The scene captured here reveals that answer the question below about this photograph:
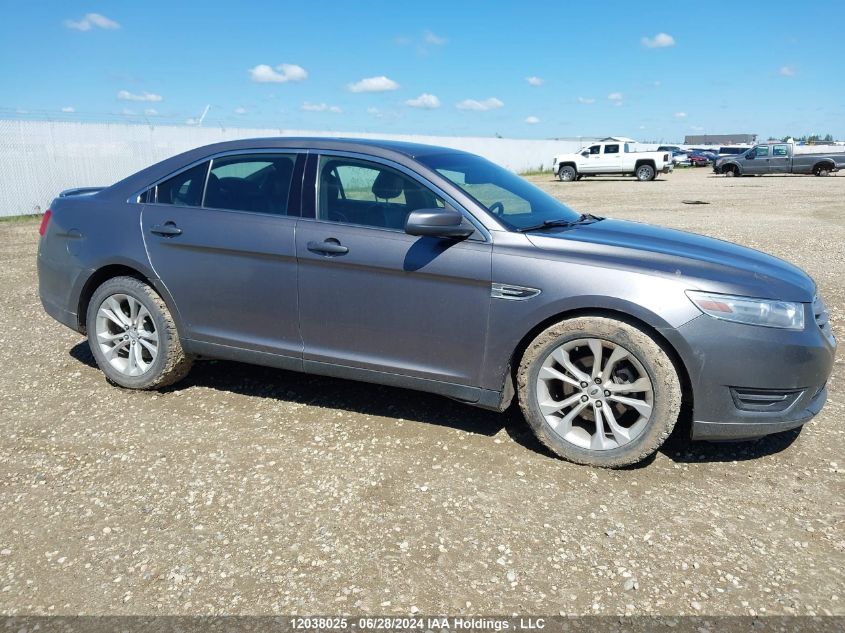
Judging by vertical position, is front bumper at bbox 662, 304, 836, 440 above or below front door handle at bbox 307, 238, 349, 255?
below

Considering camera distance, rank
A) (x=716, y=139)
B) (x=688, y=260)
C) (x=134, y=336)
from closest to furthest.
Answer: (x=688, y=260) < (x=134, y=336) < (x=716, y=139)

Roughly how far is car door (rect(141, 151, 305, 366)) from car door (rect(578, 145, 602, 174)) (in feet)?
107

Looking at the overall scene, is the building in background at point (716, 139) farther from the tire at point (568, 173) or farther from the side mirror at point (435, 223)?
the side mirror at point (435, 223)

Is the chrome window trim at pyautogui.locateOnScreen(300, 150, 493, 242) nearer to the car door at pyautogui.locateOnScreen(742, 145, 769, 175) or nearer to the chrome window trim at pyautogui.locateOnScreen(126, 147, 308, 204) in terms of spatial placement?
the chrome window trim at pyautogui.locateOnScreen(126, 147, 308, 204)

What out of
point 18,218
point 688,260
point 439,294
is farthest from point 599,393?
point 18,218

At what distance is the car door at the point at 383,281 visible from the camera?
360 centimetres

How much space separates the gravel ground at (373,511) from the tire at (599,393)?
16 centimetres

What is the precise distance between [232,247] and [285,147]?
71cm

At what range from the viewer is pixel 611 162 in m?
34.4

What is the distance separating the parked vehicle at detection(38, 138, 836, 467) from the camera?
330 cm

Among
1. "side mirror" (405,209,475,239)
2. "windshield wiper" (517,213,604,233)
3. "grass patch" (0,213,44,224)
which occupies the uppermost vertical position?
"side mirror" (405,209,475,239)

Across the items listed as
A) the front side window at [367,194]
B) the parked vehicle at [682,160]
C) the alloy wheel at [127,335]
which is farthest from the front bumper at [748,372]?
the parked vehicle at [682,160]

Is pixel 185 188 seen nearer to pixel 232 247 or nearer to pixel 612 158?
pixel 232 247

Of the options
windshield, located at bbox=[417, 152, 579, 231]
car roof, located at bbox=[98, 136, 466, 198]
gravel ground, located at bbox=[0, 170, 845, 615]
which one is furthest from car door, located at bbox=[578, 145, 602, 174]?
car roof, located at bbox=[98, 136, 466, 198]
